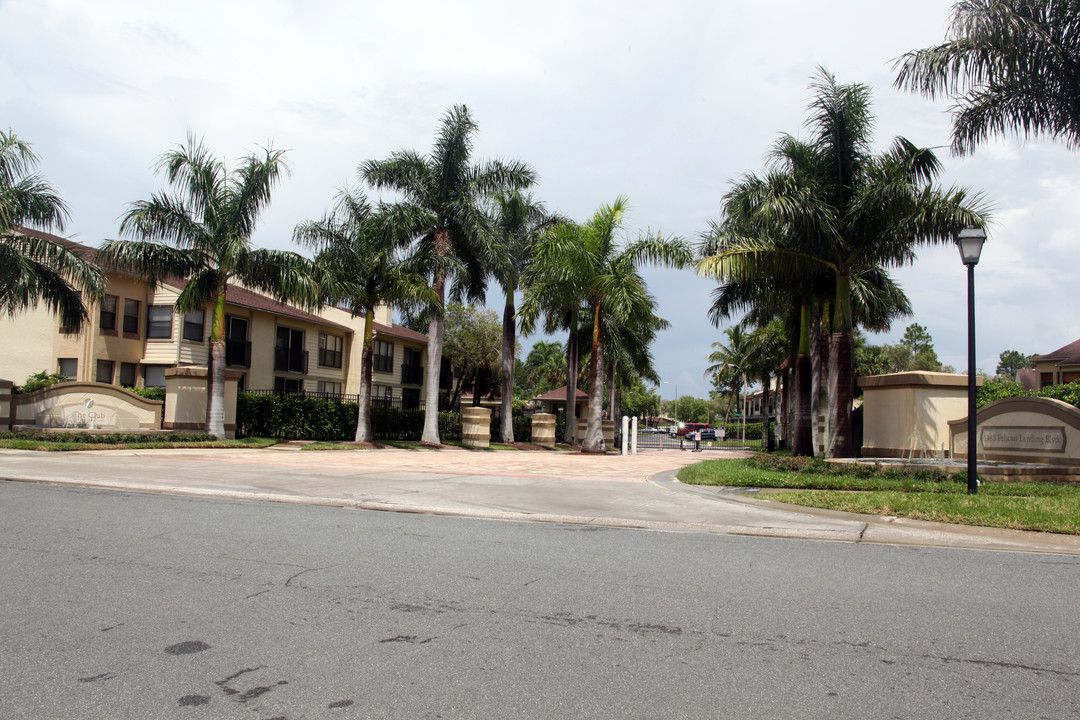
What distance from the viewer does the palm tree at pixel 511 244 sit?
1241 inches

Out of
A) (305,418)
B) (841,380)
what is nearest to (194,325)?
(305,418)

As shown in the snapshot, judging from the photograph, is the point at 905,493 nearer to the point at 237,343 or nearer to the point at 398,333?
the point at 237,343

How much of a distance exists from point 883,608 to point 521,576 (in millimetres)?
2969

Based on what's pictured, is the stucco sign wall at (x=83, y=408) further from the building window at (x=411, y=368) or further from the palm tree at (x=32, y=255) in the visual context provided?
the building window at (x=411, y=368)

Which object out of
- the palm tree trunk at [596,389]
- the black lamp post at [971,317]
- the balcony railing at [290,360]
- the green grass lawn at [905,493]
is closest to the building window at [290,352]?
the balcony railing at [290,360]

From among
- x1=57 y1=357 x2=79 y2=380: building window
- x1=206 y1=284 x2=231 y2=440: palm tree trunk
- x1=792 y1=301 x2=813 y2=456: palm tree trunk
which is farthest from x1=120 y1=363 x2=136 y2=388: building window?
x1=792 y1=301 x2=813 y2=456: palm tree trunk

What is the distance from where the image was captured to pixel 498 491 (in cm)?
1360

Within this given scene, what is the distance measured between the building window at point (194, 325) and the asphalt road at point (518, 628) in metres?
27.6

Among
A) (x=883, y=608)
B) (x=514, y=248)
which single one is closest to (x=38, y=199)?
(x=514, y=248)

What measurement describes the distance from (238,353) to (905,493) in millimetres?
31503

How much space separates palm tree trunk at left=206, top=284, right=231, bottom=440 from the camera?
25.6m

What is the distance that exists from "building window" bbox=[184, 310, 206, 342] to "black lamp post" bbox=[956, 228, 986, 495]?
30.9 m

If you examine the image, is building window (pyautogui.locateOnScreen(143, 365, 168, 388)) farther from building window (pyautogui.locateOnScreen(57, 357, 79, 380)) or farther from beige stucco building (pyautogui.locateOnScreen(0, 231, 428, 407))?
building window (pyautogui.locateOnScreen(57, 357, 79, 380))

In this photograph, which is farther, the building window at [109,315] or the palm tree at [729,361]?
the palm tree at [729,361]
